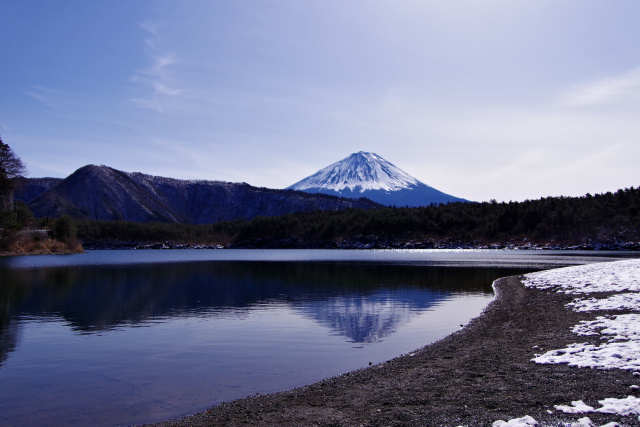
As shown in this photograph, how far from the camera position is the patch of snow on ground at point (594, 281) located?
28.5m

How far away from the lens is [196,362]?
17.6 meters

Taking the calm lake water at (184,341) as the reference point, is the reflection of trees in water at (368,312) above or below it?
above

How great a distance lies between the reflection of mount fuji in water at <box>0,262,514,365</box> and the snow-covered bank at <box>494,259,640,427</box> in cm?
903

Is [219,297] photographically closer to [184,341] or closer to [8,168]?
[184,341]

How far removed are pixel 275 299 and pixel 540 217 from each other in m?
168

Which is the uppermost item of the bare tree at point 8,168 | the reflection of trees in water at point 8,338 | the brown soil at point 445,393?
the bare tree at point 8,168

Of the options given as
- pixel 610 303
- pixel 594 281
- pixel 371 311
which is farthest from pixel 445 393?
pixel 594 281

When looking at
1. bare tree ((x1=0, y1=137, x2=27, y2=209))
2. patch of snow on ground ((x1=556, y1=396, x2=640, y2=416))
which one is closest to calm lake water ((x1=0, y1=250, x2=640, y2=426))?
patch of snow on ground ((x1=556, y1=396, x2=640, y2=416))

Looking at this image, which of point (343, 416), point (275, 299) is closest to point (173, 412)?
point (343, 416)

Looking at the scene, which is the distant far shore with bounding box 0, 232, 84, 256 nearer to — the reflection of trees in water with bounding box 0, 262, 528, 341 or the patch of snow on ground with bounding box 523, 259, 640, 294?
the reflection of trees in water with bounding box 0, 262, 528, 341

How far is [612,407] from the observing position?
30.1 feet

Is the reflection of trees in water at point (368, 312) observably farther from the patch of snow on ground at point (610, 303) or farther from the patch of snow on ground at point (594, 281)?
the patch of snow on ground at point (610, 303)

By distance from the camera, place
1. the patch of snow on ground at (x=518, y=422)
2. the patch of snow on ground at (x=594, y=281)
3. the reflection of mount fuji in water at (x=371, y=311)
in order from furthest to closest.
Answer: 1. the patch of snow on ground at (x=594, y=281)
2. the reflection of mount fuji in water at (x=371, y=311)
3. the patch of snow on ground at (x=518, y=422)

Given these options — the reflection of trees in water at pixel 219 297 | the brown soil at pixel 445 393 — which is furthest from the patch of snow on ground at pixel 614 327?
the reflection of trees in water at pixel 219 297
